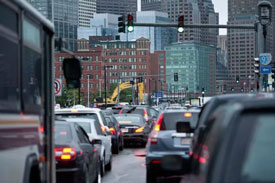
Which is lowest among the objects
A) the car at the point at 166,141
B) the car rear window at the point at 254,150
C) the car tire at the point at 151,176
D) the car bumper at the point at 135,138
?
the car bumper at the point at 135,138

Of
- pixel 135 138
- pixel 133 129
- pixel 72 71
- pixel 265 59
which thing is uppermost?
pixel 265 59

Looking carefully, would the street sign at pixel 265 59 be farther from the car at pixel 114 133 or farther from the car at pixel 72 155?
the car at pixel 72 155

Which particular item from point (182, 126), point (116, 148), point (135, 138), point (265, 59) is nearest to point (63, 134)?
point (182, 126)

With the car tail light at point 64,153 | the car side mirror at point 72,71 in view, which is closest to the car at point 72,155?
the car tail light at point 64,153

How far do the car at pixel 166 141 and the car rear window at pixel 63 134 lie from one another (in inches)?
108

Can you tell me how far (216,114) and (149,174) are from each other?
1023 cm

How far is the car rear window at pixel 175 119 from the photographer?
1495cm

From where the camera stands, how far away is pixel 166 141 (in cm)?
1475

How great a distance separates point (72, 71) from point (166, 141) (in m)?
5.51

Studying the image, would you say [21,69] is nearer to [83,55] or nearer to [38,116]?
[38,116]

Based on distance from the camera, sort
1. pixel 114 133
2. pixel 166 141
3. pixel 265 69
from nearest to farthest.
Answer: pixel 166 141 → pixel 114 133 → pixel 265 69

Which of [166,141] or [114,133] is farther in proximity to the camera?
[114,133]

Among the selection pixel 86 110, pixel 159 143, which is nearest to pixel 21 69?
pixel 159 143

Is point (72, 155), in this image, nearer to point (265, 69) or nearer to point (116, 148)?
point (116, 148)
